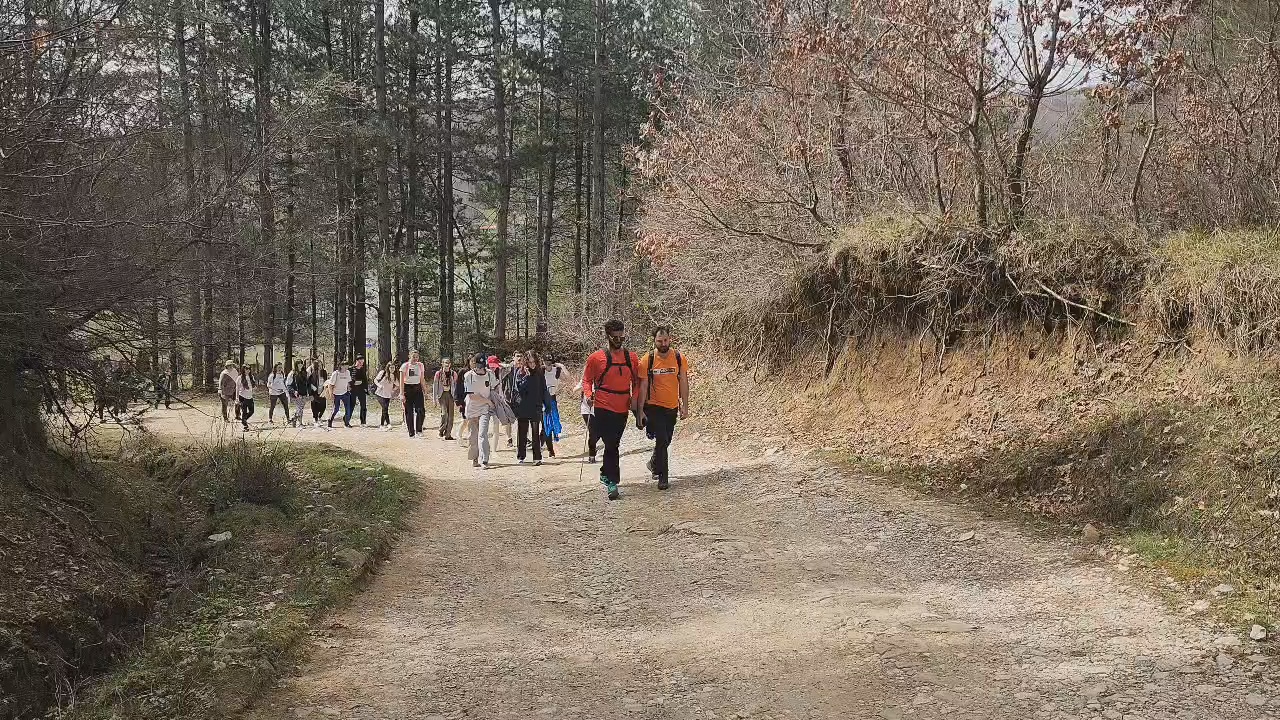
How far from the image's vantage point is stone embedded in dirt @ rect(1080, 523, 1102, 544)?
22.3ft

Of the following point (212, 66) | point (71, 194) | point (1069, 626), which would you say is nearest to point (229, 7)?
point (212, 66)

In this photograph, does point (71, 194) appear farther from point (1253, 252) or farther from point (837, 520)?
point (1253, 252)

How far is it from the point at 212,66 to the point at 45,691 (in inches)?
843

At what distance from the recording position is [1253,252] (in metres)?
7.99

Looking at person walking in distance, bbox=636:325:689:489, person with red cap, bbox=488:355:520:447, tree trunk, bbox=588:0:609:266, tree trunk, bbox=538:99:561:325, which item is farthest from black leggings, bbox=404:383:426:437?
tree trunk, bbox=588:0:609:266

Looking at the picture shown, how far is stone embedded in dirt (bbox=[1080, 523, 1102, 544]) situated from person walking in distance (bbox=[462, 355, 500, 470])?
7888 mm

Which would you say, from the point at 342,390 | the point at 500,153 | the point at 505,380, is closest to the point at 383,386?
the point at 342,390

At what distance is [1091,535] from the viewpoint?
270 inches

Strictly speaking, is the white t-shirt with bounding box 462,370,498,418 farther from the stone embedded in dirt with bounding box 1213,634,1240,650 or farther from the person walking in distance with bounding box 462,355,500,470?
the stone embedded in dirt with bounding box 1213,634,1240,650

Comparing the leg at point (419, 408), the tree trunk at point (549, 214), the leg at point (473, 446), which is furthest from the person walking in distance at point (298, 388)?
the tree trunk at point (549, 214)

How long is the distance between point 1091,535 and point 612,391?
4870mm

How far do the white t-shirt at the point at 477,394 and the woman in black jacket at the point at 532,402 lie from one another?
0.45 metres

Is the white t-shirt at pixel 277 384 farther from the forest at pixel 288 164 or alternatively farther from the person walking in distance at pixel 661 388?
the person walking in distance at pixel 661 388

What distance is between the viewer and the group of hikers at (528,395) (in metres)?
9.21
